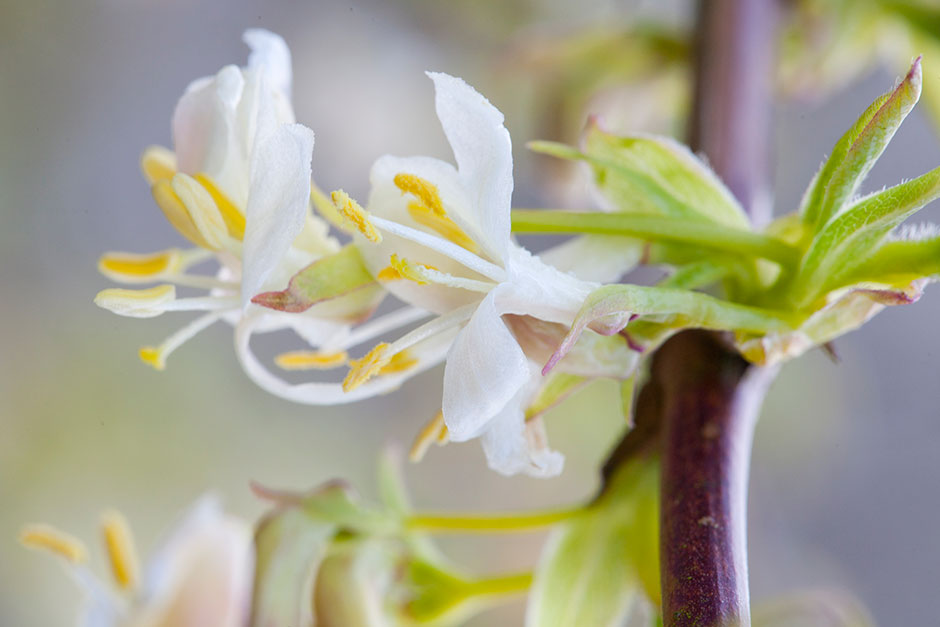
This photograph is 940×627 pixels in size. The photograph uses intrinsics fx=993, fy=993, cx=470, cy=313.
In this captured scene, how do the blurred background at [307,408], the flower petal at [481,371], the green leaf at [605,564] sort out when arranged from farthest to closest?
the blurred background at [307,408] < the green leaf at [605,564] < the flower petal at [481,371]

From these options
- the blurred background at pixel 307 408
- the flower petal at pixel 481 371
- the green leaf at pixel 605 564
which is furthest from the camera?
the blurred background at pixel 307 408

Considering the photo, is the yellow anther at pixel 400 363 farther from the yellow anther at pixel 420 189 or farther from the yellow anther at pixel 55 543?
the yellow anther at pixel 55 543

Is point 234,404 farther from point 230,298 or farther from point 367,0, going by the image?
point 230,298

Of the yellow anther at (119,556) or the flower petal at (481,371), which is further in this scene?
the yellow anther at (119,556)

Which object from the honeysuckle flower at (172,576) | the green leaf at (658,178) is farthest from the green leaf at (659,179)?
the honeysuckle flower at (172,576)

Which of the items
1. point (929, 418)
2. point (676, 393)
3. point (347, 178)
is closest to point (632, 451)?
point (676, 393)

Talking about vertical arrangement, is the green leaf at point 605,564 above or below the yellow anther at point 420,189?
below
